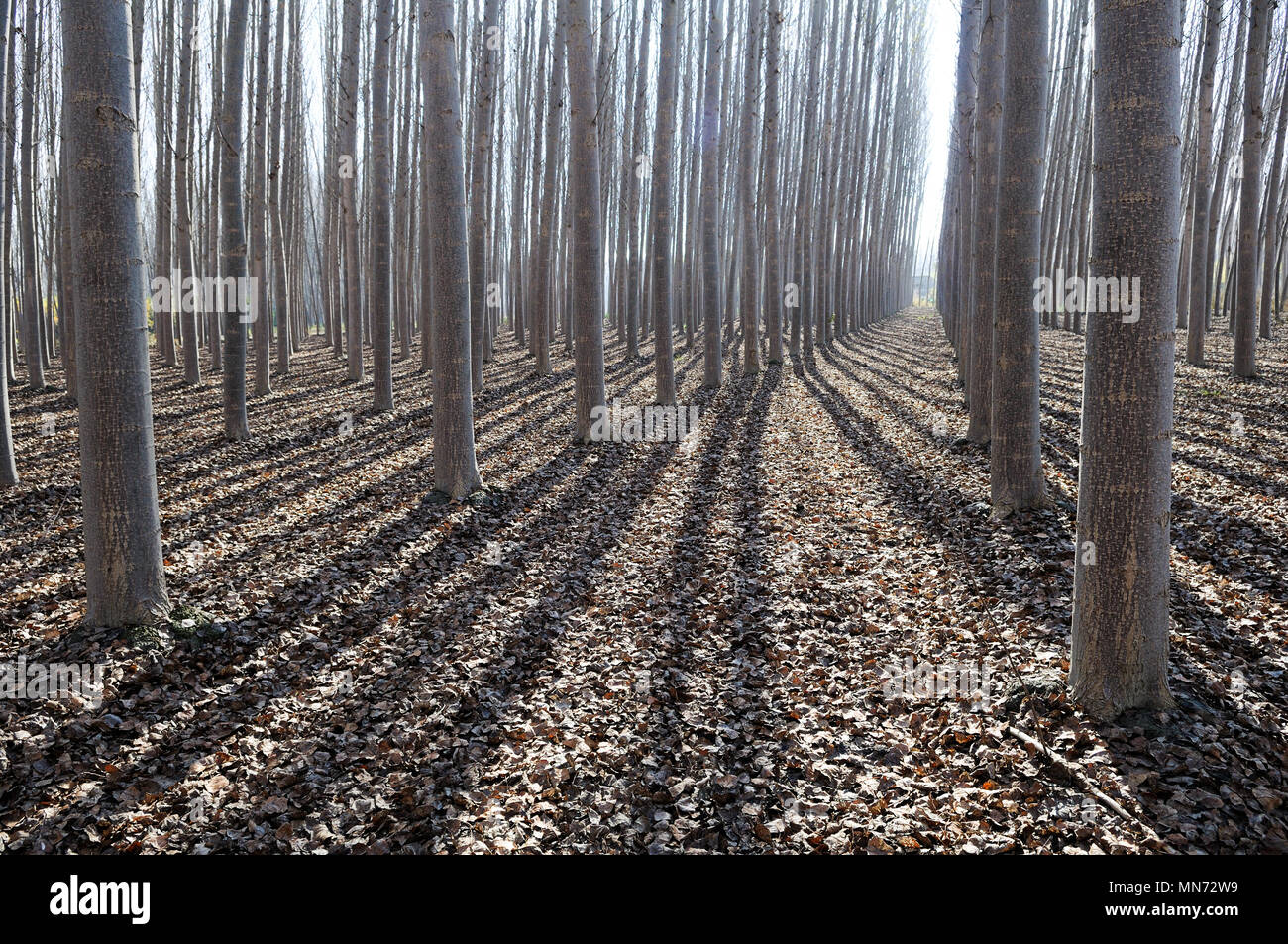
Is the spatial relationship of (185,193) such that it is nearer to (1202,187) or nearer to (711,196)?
(711,196)

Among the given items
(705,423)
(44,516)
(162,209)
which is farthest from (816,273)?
(44,516)

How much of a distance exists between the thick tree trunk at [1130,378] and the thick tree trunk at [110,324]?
14.6 feet

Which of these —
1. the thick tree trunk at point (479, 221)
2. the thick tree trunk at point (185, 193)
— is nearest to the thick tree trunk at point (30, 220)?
the thick tree trunk at point (185, 193)

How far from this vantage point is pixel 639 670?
14.1 feet

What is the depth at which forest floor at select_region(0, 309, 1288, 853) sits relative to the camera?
294 cm

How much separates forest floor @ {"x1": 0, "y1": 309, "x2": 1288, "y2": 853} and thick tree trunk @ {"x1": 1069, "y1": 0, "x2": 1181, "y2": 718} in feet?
0.99

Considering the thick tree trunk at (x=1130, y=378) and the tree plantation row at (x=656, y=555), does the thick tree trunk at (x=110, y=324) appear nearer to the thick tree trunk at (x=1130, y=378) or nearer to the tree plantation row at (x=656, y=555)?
the tree plantation row at (x=656, y=555)

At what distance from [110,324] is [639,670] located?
3.23 metres

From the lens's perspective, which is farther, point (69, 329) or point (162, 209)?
point (162, 209)

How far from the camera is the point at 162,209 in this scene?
1586 centimetres

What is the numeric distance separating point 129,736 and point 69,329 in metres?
13.1

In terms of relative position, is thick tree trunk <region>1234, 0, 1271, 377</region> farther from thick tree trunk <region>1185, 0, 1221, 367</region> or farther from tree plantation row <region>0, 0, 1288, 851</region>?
thick tree trunk <region>1185, 0, 1221, 367</region>

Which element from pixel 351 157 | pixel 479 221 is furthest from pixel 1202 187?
pixel 351 157

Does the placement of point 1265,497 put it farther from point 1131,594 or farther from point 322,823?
point 322,823
